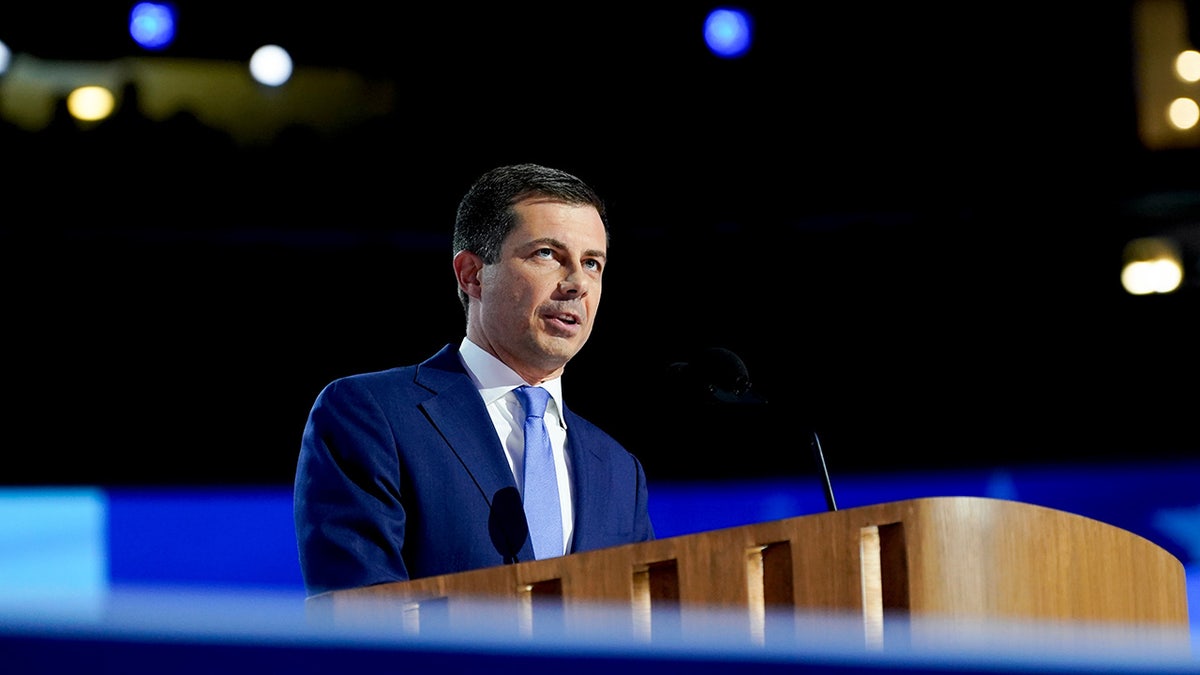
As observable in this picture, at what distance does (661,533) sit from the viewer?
13.7ft

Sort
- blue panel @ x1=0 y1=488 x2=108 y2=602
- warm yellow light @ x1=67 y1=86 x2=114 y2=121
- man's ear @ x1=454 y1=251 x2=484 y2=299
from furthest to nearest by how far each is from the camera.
A: warm yellow light @ x1=67 y1=86 x2=114 y2=121 → blue panel @ x1=0 y1=488 x2=108 y2=602 → man's ear @ x1=454 y1=251 x2=484 y2=299

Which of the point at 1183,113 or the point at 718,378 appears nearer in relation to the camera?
the point at 718,378

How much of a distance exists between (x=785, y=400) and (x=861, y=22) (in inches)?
144

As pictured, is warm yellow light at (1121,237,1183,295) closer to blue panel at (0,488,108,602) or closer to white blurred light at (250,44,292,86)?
white blurred light at (250,44,292,86)

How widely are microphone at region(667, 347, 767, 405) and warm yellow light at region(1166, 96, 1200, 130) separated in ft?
12.1

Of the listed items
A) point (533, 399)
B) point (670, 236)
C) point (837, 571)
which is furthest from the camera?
point (670, 236)

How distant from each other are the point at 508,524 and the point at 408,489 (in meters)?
0.15

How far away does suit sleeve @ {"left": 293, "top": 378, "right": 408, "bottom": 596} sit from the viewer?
5.46 ft

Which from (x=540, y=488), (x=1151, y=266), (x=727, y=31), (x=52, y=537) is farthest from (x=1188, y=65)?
(x=52, y=537)

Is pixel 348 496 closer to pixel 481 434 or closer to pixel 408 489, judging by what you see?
pixel 408 489

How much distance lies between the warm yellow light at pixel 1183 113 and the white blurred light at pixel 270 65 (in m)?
3.21

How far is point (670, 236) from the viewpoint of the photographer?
510 centimetres

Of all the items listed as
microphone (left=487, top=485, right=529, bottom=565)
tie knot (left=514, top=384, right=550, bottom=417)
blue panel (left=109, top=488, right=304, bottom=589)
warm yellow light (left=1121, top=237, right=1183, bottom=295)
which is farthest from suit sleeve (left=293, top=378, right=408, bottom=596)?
warm yellow light (left=1121, top=237, right=1183, bottom=295)

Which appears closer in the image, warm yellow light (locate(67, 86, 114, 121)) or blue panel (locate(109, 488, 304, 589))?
blue panel (locate(109, 488, 304, 589))
